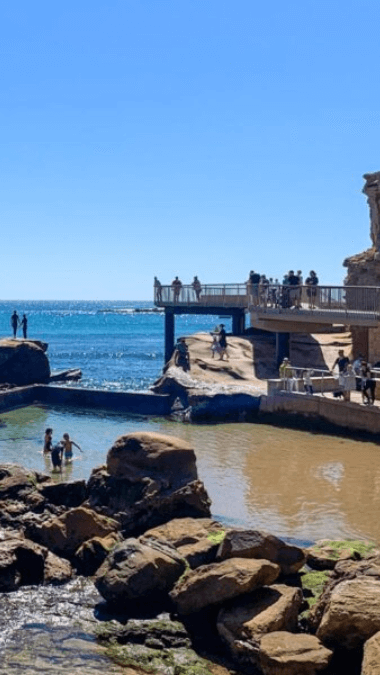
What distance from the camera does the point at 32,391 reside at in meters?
38.9

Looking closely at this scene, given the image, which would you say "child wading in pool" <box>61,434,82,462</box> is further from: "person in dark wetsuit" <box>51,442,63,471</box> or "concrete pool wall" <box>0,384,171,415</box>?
"concrete pool wall" <box>0,384,171,415</box>

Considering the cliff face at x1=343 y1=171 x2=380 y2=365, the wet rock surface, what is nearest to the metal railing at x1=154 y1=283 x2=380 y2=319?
the cliff face at x1=343 y1=171 x2=380 y2=365

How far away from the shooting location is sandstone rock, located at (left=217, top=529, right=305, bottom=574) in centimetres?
1309

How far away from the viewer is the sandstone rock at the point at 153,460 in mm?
17125

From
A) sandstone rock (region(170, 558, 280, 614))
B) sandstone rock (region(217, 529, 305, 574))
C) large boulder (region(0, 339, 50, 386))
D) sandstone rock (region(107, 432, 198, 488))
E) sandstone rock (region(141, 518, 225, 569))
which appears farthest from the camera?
large boulder (region(0, 339, 50, 386))

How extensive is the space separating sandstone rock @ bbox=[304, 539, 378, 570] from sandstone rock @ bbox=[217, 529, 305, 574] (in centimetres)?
72

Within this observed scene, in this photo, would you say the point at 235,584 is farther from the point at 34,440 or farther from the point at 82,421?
the point at 82,421

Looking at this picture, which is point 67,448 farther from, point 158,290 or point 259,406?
point 158,290

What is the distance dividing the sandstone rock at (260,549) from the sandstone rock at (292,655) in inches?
83.4

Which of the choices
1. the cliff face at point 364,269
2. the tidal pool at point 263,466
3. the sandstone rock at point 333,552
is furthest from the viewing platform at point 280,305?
the sandstone rock at point 333,552

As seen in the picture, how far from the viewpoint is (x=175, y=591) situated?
1275 cm

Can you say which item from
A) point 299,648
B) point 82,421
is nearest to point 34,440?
point 82,421

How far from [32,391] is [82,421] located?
6507mm

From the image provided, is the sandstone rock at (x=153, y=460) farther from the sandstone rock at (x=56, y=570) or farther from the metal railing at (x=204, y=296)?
the metal railing at (x=204, y=296)
